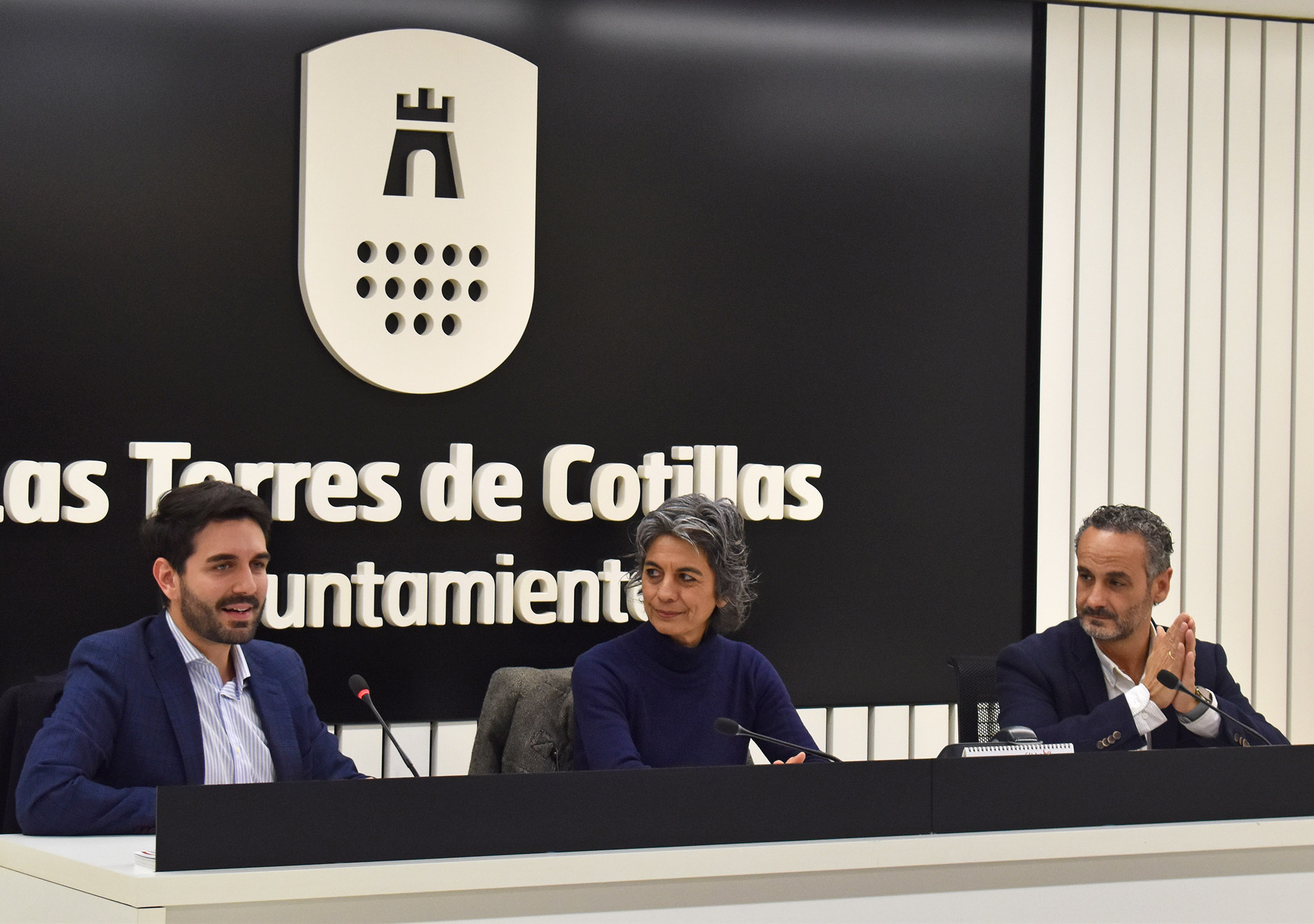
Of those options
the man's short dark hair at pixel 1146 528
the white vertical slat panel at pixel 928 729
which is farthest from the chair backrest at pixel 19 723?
the white vertical slat panel at pixel 928 729

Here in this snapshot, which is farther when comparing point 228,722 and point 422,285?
point 422,285

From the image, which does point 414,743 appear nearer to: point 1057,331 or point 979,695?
point 979,695

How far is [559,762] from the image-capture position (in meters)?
3.23

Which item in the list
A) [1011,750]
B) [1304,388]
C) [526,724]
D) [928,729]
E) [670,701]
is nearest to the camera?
[1011,750]

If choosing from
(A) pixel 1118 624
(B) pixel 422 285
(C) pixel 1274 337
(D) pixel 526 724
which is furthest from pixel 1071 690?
(C) pixel 1274 337

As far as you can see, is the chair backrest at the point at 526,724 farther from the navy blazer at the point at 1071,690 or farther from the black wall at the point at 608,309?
the navy blazer at the point at 1071,690

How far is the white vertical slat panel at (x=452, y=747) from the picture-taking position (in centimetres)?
392

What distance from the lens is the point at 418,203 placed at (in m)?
3.86

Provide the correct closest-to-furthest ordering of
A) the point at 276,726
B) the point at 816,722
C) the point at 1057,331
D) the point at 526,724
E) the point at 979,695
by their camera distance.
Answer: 1. the point at 276,726
2. the point at 526,724
3. the point at 979,695
4. the point at 816,722
5. the point at 1057,331

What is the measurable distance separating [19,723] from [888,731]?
260cm

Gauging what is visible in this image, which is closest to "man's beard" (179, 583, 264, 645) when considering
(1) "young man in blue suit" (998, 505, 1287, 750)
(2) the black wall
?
(2) the black wall

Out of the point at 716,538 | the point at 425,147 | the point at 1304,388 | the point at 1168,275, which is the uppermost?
the point at 425,147

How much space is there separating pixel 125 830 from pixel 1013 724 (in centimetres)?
184

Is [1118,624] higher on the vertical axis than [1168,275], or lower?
lower
